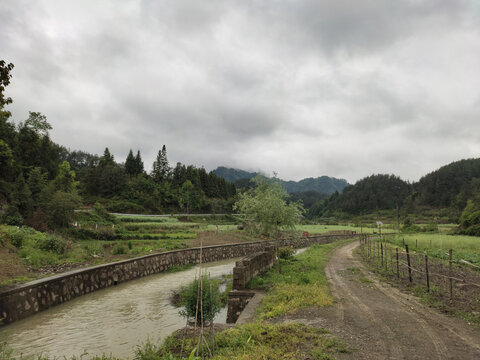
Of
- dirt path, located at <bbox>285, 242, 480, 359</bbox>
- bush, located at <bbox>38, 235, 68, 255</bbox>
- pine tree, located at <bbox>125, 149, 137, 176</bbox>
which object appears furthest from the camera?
pine tree, located at <bbox>125, 149, 137, 176</bbox>

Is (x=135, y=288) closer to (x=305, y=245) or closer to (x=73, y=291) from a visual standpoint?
(x=73, y=291)

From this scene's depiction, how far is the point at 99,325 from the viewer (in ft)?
32.0

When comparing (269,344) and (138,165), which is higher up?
(138,165)

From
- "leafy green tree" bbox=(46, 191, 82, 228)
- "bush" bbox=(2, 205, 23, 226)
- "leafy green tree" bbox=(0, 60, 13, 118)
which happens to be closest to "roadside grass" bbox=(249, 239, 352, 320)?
"leafy green tree" bbox=(0, 60, 13, 118)

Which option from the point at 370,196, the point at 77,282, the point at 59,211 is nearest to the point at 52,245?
the point at 77,282

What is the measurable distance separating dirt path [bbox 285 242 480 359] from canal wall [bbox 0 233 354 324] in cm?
360

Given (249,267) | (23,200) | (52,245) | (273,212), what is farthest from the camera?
(23,200)

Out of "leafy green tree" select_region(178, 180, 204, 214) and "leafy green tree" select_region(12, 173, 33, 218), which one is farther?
"leafy green tree" select_region(178, 180, 204, 214)

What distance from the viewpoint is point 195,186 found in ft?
324

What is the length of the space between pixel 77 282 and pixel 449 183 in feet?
463

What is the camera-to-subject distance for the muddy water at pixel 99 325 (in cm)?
794

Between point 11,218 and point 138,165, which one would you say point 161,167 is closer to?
point 138,165

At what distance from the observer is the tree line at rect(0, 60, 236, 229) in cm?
3334

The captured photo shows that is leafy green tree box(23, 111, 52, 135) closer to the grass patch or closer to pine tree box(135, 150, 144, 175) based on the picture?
pine tree box(135, 150, 144, 175)
